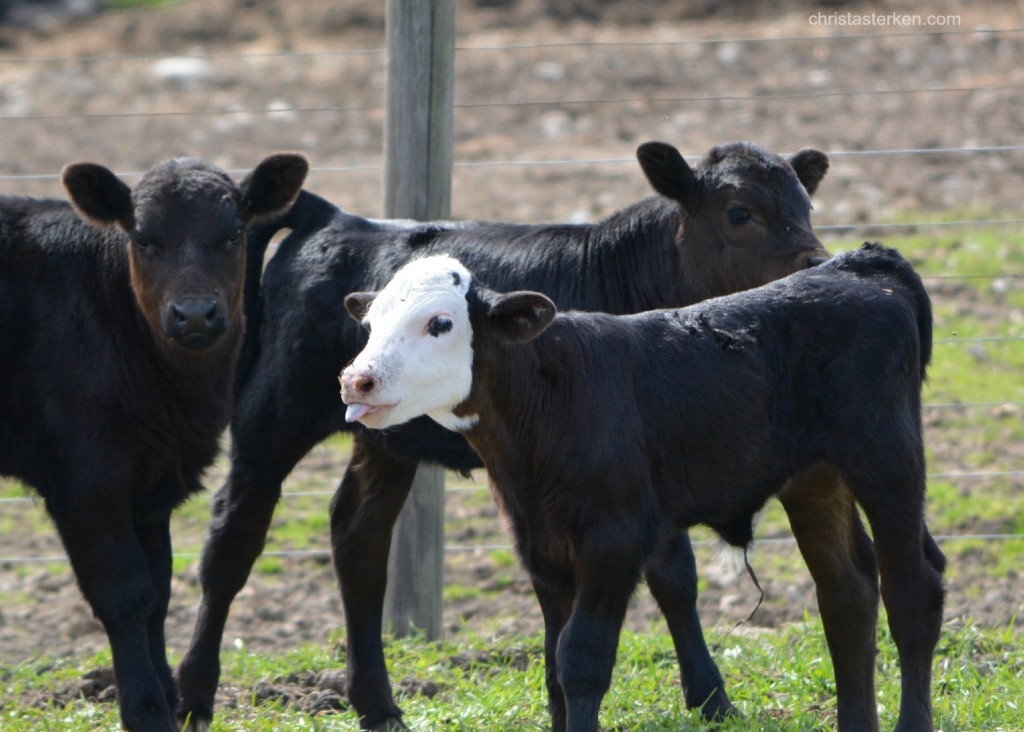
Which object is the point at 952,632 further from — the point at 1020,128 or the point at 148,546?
the point at 1020,128

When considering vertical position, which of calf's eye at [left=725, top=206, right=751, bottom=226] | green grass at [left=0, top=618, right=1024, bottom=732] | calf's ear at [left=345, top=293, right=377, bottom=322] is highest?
calf's eye at [left=725, top=206, right=751, bottom=226]

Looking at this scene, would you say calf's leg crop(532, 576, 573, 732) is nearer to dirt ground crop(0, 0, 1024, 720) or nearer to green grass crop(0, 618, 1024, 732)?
green grass crop(0, 618, 1024, 732)

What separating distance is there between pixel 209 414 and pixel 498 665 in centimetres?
174

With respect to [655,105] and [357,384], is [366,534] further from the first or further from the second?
[655,105]

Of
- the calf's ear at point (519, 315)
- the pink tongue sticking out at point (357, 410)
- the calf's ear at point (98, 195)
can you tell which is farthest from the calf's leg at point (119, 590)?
the calf's ear at point (519, 315)

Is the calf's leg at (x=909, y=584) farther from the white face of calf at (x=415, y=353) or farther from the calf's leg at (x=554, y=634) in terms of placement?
the white face of calf at (x=415, y=353)

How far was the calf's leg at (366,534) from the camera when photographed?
20.8ft

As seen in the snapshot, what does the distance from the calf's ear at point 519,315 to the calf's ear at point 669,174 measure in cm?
165

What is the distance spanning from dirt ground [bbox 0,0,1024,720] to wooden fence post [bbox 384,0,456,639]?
3.32ft

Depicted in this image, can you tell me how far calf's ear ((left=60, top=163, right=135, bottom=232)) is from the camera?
5738mm

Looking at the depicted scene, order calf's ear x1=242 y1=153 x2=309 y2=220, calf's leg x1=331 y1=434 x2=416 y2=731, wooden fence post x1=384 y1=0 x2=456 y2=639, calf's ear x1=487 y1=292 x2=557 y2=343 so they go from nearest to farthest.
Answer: calf's ear x1=487 y1=292 x2=557 y2=343, calf's ear x1=242 y1=153 x2=309 y2=220, calf's leg x1=331 y1=434 x2=416 y2=731, wooden fence post x1=384 y1=0 x2=456 y2=639

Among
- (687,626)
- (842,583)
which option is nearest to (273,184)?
(687,626)

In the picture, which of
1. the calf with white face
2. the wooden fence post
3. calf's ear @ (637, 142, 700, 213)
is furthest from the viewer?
the wooden fence post

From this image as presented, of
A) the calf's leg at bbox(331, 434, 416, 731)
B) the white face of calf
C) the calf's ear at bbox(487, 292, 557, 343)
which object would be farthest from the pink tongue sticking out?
the calf's leg at bbox(331, 434, 416, 731)
